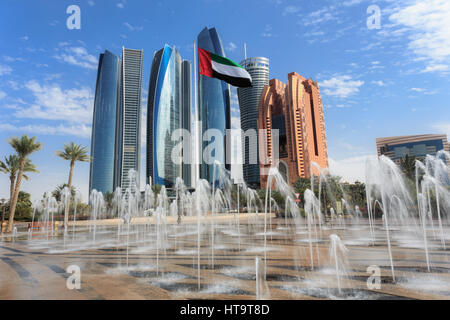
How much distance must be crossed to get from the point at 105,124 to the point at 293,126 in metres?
109

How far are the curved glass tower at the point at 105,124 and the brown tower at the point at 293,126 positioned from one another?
89.5 metres

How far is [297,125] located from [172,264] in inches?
4593

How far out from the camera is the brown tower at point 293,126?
117562 mm

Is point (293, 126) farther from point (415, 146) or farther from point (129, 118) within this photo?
point (129, 118)

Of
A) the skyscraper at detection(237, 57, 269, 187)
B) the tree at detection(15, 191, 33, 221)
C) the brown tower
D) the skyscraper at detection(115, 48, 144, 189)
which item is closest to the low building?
the brown tower

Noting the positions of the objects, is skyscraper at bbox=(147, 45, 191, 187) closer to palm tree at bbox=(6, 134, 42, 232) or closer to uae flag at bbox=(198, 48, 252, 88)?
palm tree at bbox=(6, 134, 42, 232)

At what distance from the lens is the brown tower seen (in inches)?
4628

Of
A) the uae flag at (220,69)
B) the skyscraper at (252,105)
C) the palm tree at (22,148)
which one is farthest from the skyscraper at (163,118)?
the uae flag at (220,69)

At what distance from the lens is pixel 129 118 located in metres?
150

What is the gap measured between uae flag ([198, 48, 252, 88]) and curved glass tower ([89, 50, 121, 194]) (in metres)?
146

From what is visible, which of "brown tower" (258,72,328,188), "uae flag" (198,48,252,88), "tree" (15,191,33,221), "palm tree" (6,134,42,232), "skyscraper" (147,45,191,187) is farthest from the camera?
"skyscraper" (147,45,191,187)

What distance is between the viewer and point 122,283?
744cm
